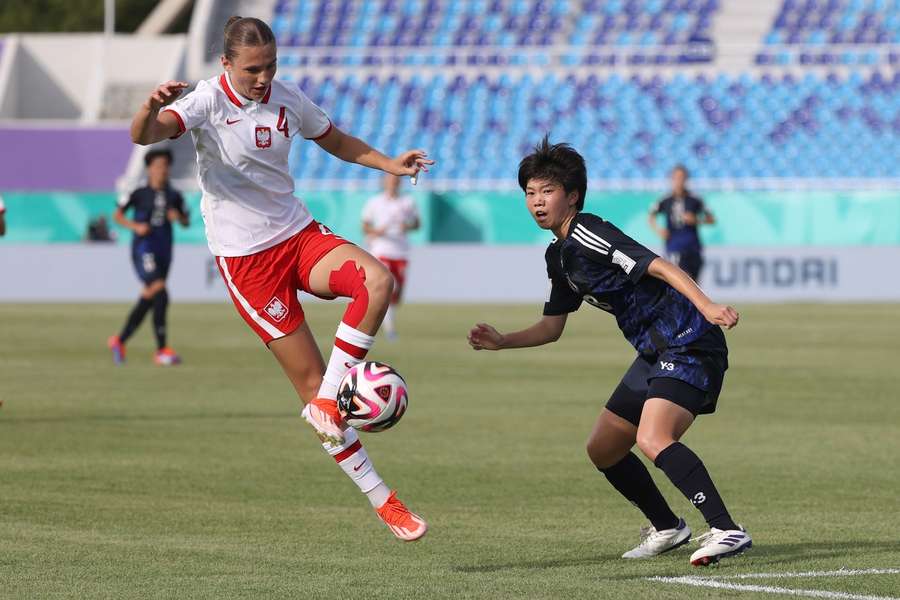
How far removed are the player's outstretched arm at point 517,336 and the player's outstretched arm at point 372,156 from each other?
2.73ft

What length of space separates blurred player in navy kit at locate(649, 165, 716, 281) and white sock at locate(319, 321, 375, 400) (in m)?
16.6

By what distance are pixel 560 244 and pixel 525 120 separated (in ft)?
104

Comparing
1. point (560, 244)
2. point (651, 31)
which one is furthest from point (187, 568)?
point (651, 31)

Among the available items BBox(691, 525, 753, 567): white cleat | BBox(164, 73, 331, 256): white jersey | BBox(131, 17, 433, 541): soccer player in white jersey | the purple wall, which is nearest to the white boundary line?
BBox(691, 525, 753, 567): white cleat

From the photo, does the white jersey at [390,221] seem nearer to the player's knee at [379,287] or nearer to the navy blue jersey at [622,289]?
the player's knee at [379,287]

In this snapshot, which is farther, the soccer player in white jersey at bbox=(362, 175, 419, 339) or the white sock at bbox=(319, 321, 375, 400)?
the soccer player in white jersey at bbox=(362, 175, 419, 339)

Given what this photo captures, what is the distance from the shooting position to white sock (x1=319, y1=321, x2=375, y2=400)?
23.2ft

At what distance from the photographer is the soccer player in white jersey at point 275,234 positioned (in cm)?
711

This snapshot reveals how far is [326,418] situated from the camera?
Result: 22.9ft

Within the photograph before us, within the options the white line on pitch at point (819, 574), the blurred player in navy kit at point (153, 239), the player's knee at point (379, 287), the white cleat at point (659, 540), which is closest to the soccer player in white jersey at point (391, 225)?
the blurred player in navy kit at point (153, 239)

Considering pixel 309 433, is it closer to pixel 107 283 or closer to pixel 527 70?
pixel 107 283

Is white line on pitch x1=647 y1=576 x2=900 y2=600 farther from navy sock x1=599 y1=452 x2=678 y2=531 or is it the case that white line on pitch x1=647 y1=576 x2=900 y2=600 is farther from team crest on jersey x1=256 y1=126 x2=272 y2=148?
team crest on jersey x1=256 y1=126 x2=272 y2=148

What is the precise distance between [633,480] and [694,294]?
1237mm

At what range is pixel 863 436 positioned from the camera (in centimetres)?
1173
